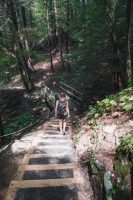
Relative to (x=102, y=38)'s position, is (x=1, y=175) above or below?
below

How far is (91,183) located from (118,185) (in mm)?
1351

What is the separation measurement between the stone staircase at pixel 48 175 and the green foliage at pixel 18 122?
760cm

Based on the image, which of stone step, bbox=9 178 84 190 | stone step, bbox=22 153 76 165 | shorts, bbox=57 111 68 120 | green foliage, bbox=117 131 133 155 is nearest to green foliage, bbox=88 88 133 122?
shorts, bbox=57 111 68 120

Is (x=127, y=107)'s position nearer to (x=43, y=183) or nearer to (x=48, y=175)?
(x=48, y=175)

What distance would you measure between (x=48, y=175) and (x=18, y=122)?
11.4 m

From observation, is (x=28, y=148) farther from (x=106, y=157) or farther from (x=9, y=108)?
(x=9, y=108)

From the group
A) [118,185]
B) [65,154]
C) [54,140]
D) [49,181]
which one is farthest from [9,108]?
[118,185]

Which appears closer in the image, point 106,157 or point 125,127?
point 106,157

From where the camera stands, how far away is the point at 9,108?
22.4 meters

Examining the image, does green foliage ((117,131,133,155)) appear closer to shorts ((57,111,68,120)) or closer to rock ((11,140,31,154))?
rock ((11,140,31,154))

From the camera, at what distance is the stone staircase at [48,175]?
269 inches

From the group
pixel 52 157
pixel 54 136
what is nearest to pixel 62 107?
pixel 54 136

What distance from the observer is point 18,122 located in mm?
18734

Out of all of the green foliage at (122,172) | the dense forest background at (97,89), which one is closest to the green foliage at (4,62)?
the dense forest background at (97,89)
